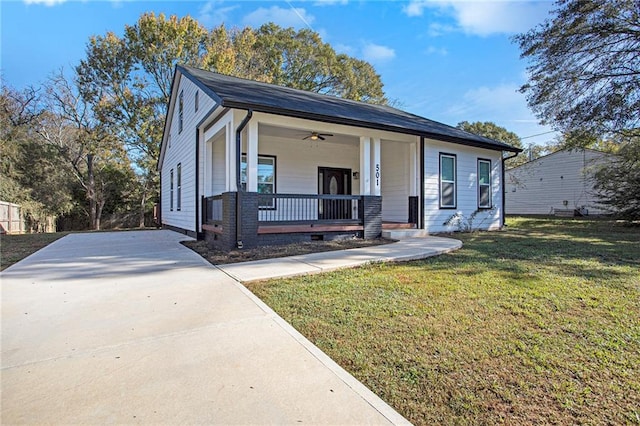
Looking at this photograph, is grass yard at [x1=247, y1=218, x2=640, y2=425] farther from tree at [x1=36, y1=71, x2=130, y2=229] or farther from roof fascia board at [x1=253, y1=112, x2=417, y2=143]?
tree at [x1=36, y1=71, x2=130, y2=229]

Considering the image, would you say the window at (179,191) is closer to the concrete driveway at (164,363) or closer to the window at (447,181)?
the concrete driveway at (164,363)

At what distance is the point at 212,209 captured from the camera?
899cm

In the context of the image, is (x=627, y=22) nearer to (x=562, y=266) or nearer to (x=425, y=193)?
(x=425, y=193)

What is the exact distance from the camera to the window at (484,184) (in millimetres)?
11516

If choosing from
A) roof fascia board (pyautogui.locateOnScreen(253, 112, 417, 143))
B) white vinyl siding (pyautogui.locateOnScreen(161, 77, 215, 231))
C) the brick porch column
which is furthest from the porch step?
white vinyl siding (pyautogui.locateOnScreen(161, 77, 215, 231))

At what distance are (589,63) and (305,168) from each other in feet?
35.0

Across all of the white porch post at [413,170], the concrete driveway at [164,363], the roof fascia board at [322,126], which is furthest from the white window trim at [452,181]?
the concrete driveway at [164,363]

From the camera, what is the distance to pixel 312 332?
2.90 m

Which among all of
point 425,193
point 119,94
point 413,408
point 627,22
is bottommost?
point 413,408

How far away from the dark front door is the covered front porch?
0.12 ft

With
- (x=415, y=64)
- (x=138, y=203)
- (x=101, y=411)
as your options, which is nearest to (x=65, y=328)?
(x=101, y=411)

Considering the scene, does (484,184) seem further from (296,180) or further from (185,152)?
(185,152)

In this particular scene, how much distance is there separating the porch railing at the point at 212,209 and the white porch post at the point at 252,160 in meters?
1.22

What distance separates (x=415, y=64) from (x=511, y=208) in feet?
58.4
